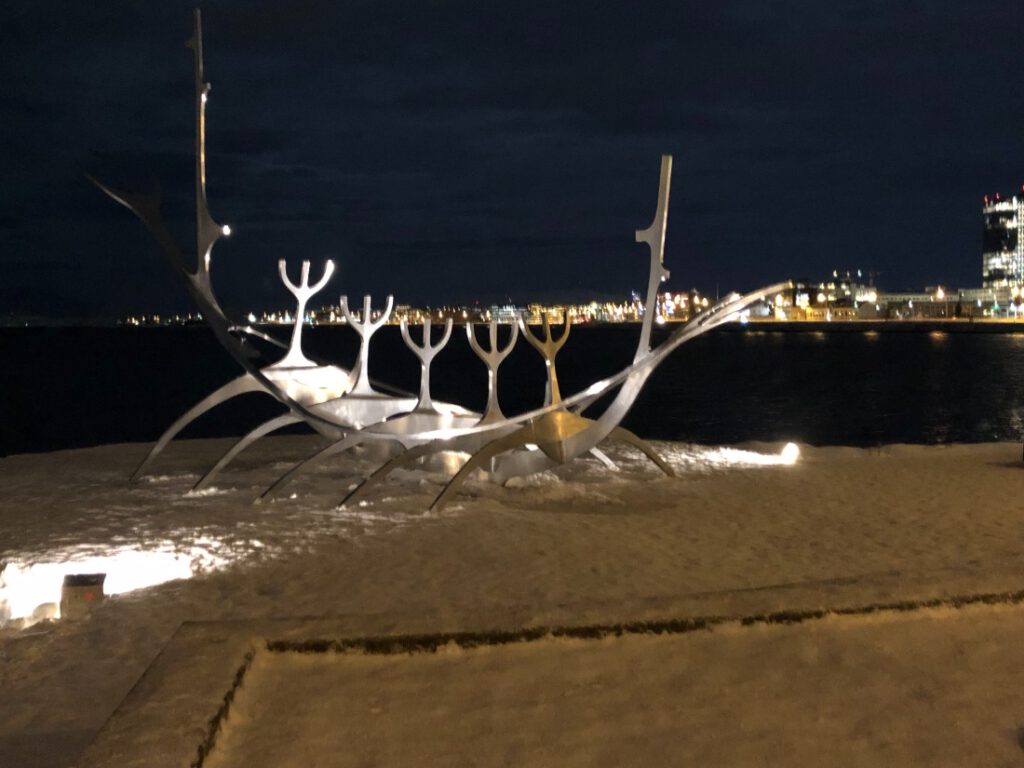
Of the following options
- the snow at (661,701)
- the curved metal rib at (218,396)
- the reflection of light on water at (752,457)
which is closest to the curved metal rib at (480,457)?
the curved metal rib at (218,396)

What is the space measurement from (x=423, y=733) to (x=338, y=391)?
8.94 m

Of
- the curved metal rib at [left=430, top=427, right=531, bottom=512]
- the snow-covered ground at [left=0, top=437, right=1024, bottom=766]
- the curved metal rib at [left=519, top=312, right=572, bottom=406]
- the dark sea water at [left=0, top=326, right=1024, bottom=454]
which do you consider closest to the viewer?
the snow-covered ground at [left=0, top=437, right=1024, bottom=766]

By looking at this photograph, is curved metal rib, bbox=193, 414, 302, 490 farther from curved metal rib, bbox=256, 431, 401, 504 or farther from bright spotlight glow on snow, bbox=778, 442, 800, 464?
bright spotlight glow on snow, bbox=778, 442, 800, 464

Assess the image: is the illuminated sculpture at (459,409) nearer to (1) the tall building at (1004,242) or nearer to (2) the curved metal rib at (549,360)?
(2) the curved metal rib at (549,360)

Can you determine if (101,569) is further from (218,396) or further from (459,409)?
(459,409)

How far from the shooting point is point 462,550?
8.22 m

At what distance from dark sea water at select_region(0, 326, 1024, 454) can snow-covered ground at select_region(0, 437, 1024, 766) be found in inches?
627

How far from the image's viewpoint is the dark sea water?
30266 mm

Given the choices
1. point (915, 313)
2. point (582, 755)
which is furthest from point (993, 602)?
point (915, 313)

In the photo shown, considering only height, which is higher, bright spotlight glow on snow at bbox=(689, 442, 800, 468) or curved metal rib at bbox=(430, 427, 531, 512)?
curved metal rib at bbox=(430, 427, 531, 512)

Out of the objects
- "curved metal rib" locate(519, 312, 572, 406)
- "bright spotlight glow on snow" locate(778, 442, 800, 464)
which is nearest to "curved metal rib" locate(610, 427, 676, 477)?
"curved metal rib" locate(519, 312, 572, 406)

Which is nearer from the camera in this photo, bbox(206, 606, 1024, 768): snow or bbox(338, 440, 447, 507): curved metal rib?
bbox(206, 606, 1024, 768): snow

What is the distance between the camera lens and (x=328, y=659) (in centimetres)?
451

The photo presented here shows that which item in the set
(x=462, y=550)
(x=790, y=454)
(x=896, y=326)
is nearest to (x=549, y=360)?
(x=462, y=550)
